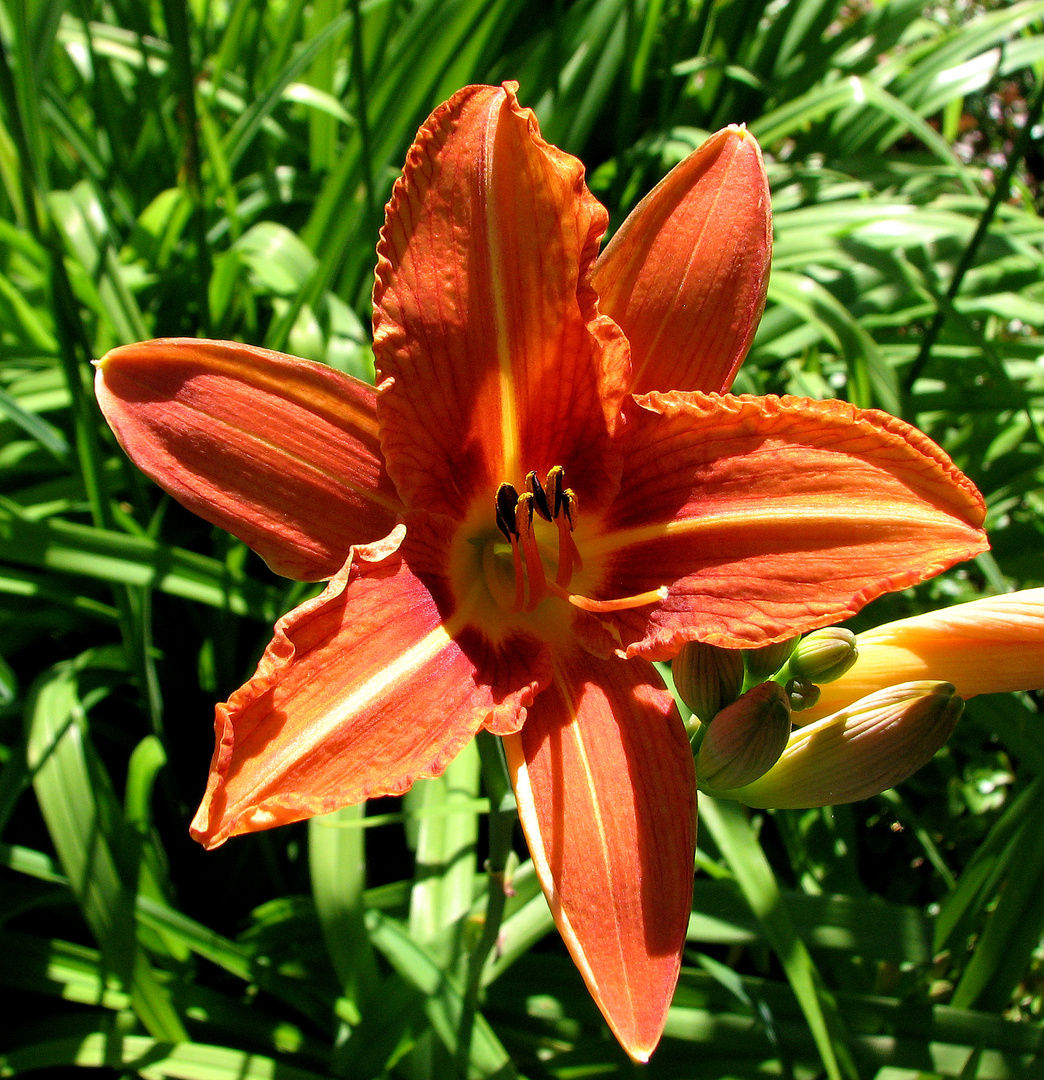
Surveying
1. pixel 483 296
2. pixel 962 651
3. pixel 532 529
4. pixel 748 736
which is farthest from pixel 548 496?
pixel 962 651

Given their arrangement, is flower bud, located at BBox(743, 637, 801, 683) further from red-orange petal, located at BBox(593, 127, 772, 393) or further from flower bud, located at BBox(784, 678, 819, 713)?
red-orange petal, located at BBox(593, 127, 772, 393)

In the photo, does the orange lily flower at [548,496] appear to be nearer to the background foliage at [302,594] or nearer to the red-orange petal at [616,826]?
the red-orange petal at [616,826]

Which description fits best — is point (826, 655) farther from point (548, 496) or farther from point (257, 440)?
point (257, 440)

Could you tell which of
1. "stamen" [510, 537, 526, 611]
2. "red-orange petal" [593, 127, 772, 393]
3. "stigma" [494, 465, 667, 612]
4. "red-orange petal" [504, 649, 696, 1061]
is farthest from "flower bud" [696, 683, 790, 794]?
"red-orange petal" [593, 127, 772, 393]

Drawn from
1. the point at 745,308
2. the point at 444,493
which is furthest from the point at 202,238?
the point at 745,308

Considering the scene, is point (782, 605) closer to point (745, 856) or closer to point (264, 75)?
point (745, 856)

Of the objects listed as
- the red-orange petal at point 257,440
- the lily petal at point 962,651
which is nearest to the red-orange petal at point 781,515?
the lily petal at point 962,651
